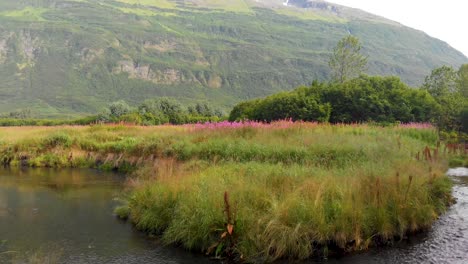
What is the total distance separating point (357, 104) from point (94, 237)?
→ 31.3 meters

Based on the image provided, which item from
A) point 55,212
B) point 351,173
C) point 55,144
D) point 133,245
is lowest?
point 55,144

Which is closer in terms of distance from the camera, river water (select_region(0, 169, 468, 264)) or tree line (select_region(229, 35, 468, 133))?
river water (select_region(0, 169, 468, 264))

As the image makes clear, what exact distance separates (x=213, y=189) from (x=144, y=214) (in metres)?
2.83

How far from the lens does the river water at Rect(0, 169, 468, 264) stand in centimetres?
1095

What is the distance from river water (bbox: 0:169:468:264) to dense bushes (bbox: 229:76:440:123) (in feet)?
64.5

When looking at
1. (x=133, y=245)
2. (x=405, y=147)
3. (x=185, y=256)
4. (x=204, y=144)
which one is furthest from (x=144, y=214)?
(x=405, y=147)

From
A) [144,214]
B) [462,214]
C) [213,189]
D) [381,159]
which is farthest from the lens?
[381,159]

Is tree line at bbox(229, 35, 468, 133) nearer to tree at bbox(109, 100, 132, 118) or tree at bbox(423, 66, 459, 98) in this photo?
tree at bbox(423, 66, 459, 98)

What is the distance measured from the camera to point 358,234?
36.9 feet

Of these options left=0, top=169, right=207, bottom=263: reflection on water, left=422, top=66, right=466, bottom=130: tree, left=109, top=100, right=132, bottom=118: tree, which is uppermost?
left=422, top=66, right=466, bottom=130: tree

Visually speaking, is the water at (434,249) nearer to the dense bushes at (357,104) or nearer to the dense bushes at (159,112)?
the dense bushes at (357,104)

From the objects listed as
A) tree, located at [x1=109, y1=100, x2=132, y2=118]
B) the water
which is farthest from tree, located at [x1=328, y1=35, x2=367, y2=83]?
the water

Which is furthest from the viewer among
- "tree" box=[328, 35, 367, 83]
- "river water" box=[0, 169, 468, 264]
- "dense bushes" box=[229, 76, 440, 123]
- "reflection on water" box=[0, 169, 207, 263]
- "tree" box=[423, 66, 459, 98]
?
"tree" box=[328, 35, 367, 83]

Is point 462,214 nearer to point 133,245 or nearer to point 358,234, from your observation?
point 358,234
